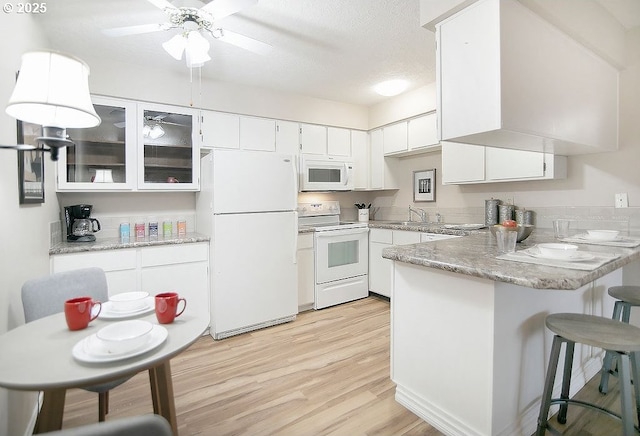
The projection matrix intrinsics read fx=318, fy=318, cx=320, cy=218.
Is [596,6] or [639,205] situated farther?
[639,205]

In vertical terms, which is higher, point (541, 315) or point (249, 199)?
point (249, 199)

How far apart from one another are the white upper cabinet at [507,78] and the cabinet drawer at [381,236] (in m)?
1.83

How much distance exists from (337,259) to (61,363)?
2.91 m

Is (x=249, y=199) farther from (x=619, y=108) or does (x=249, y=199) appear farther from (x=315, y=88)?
(x=619, y=108)

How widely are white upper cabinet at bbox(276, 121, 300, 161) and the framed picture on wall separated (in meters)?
1.55

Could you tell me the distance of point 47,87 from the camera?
2.87 feet

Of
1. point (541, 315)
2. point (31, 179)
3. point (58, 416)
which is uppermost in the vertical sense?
point (31, 179)

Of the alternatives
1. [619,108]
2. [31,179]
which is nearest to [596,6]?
[619,108]

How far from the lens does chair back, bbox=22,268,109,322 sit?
1452mm

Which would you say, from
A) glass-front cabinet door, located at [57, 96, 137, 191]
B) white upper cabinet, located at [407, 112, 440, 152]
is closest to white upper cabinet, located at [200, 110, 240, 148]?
glass-front cabinet door, located at [57, 96, 137, 191]

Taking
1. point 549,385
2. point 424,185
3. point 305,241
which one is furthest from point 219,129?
point 549,385

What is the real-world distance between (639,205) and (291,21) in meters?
2.86

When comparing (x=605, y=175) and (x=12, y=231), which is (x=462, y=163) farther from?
(x=12, y=231)

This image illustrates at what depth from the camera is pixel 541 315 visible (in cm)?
163
